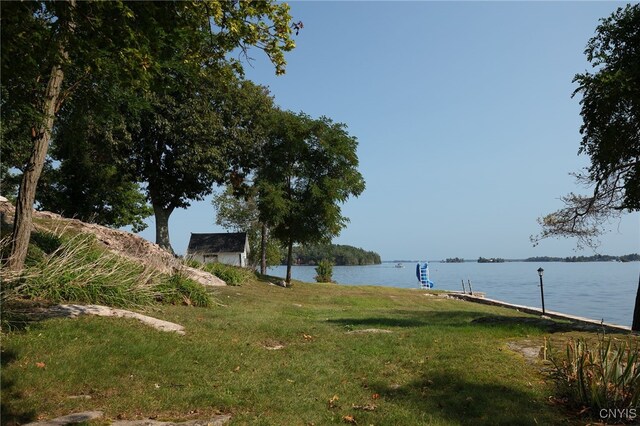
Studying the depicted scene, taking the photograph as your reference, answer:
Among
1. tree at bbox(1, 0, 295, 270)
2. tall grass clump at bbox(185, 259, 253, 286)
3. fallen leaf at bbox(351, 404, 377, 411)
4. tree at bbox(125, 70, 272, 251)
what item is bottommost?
fallen leaf at bbox(351, 404, 377, 411)

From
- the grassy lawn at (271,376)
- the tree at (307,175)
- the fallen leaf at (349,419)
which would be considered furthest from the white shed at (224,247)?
the fallen leaf at (349,419)

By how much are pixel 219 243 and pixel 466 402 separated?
5136cm

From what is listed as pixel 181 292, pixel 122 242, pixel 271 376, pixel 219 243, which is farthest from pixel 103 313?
pixel 219 243

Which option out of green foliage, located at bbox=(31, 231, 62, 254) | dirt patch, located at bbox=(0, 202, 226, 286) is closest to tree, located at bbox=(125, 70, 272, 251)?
dirt patch, located at bbox=(0, 202, 226, 286)

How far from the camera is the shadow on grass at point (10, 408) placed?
4.74 metres

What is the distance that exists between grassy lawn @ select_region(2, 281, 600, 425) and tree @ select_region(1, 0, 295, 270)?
3.87 m

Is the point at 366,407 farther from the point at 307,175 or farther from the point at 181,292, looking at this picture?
the point at 307,175

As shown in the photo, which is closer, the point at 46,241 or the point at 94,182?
the point at 46,241

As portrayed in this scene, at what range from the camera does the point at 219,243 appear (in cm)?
5509

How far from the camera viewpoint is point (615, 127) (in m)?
11.6

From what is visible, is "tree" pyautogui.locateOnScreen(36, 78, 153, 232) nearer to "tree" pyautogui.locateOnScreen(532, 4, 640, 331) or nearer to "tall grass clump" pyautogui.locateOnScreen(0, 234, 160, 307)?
"tall grass clump" pyautogui.locateOnScreen(0, 234, 160, 307)

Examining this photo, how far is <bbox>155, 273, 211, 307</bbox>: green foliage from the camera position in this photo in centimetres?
1376

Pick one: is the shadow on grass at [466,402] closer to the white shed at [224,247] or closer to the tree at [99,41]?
the tree at [99,41]

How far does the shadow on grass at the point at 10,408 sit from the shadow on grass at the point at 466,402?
4.12 m
